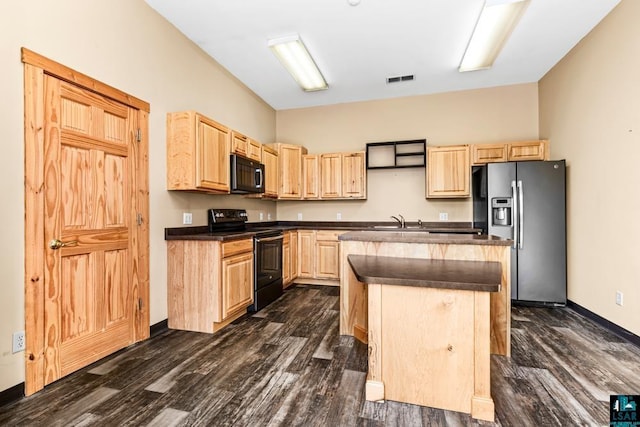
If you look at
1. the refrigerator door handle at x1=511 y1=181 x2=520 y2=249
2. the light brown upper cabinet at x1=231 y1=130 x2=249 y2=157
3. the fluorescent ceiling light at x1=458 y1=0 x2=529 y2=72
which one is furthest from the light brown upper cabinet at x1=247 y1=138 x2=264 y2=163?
the refrigerator door handle at x1=511 y1=181 x2=520 y2=249

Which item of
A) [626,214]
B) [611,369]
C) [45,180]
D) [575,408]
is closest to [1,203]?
[45,180]

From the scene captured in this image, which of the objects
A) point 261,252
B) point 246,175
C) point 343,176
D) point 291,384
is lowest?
point 291,384

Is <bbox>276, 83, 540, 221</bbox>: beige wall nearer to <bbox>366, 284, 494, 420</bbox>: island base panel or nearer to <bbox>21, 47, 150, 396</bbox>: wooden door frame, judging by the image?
<bbox>366, 284, 494, 420</bbox>: island base panel

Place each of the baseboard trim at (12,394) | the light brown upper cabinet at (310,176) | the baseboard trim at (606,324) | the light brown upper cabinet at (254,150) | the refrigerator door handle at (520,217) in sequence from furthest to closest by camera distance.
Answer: the light brown upper cabinet at (310,176) < the light brown upper cabinet at (254,150) < the refrigerator door handle at (520,217) < the baseboard trim at (606,324) < the baseboard trim at (12,394)

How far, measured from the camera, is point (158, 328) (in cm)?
284

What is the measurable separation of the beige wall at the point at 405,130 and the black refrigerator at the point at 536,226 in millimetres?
973

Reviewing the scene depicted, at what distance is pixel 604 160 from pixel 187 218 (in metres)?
4.30

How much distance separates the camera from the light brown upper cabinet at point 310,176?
5016 mm

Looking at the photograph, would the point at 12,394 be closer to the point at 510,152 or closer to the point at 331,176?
the point at 331,176

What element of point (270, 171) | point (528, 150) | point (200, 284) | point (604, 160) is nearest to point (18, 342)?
point (200, 284)

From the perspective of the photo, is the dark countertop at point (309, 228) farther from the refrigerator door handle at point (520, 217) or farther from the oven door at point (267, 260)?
the refrigerator door handle at point (520, 217)

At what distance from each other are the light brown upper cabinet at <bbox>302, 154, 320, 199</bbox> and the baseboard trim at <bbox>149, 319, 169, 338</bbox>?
2.82 metres

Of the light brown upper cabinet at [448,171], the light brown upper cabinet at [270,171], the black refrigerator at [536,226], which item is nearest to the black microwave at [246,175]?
the light brown upper cabinet at [270,171]

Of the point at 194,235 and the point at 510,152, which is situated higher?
the point at 510,152
